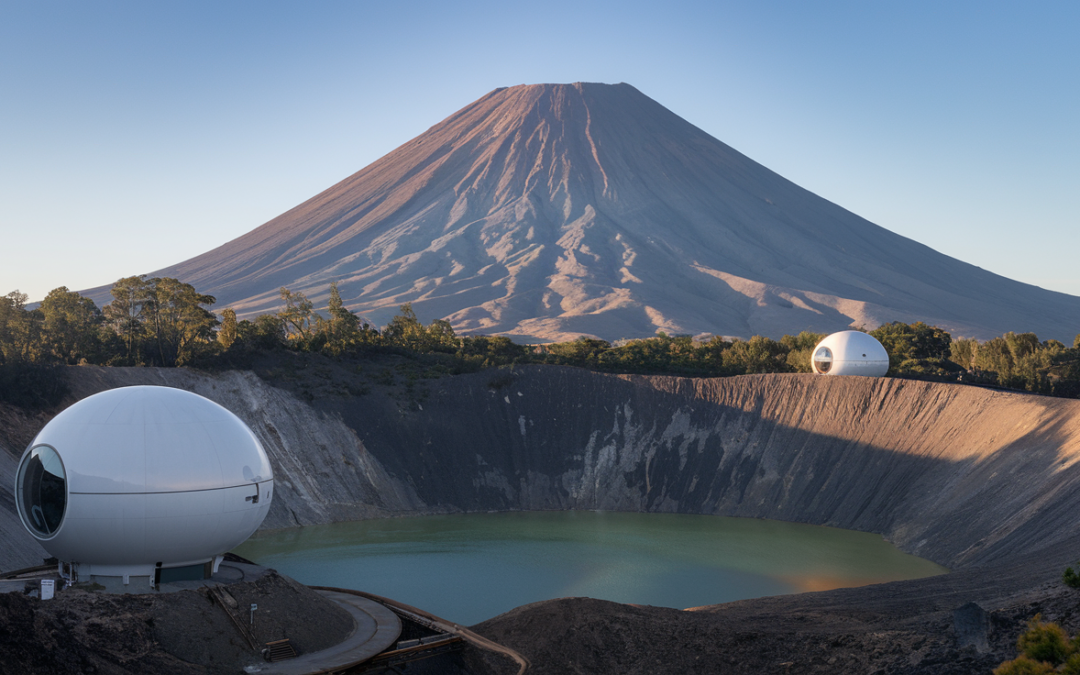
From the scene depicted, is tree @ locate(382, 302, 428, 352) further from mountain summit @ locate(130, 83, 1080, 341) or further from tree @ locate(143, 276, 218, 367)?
mountain summit @ locate(130, 83, 1080, 341)

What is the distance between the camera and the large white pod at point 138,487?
21.3 m

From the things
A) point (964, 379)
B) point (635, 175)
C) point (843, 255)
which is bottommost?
point (964, 379)

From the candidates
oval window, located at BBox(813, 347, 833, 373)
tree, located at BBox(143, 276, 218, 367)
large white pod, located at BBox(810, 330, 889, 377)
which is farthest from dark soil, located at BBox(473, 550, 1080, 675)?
tree, located at BBox(143, 276, 218, 367)

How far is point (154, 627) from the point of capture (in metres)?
19.4

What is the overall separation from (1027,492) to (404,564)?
2774cm

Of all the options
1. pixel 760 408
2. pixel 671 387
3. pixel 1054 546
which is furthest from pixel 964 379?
pixel 1054 546

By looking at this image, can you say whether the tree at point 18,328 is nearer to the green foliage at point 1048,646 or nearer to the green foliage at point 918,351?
the green foliage at point 1048,646

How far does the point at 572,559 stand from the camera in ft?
129

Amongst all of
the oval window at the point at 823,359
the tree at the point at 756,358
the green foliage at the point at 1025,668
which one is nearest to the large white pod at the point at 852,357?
the oval window at the point at 823,359

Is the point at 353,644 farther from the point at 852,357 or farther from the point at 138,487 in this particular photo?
the point at 852,357

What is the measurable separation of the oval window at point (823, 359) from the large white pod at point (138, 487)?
45.6 metres

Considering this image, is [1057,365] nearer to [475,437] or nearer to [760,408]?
[760,408]

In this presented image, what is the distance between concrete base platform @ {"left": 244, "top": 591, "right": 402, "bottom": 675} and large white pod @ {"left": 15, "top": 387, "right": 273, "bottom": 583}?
13.0ft

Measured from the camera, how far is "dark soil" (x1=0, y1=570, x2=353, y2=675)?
16.4 meters
